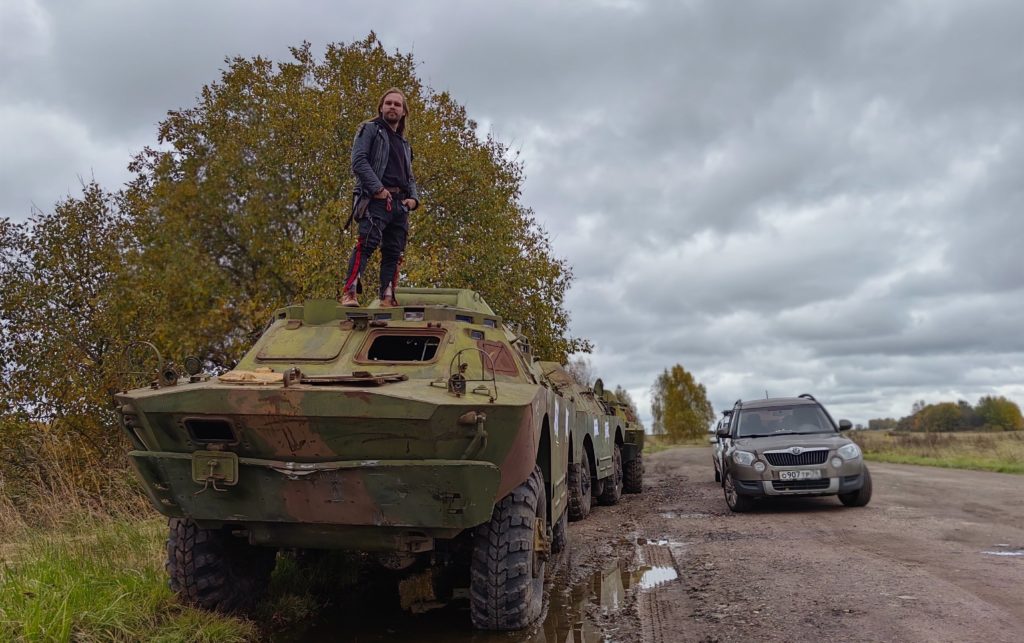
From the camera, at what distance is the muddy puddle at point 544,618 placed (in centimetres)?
455

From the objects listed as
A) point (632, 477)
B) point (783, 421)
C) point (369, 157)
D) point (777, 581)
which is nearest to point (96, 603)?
point (369, 157)

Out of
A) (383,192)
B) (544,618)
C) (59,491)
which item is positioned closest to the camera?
(544,618)

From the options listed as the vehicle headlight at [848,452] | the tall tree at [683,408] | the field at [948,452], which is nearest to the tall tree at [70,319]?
the vehicle headlight at [848,452]

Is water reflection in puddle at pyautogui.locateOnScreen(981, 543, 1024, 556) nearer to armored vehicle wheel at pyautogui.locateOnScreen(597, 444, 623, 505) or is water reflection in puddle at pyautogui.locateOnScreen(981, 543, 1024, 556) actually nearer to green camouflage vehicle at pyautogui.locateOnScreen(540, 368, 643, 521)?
green camouflage vehicle at pyautogui.locateOnScreen(540, 368, 643, 521)

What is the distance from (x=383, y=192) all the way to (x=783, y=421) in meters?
6.90

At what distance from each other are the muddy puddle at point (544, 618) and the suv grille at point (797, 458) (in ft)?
12.7

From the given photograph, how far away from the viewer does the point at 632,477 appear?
43.6ft

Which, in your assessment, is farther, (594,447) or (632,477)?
(632,477)

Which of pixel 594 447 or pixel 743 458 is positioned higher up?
pixel 594 447

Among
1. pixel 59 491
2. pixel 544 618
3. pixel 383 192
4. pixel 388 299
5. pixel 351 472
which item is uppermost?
pixel 383 192

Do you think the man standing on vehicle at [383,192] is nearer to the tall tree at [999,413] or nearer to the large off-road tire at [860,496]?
the large off-road tire at [860,496]

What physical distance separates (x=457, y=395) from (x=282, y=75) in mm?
13694

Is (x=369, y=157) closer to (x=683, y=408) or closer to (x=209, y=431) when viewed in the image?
(x=209, y=431)

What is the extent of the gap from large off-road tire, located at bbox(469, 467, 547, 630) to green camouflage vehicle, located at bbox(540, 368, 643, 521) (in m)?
2.76
